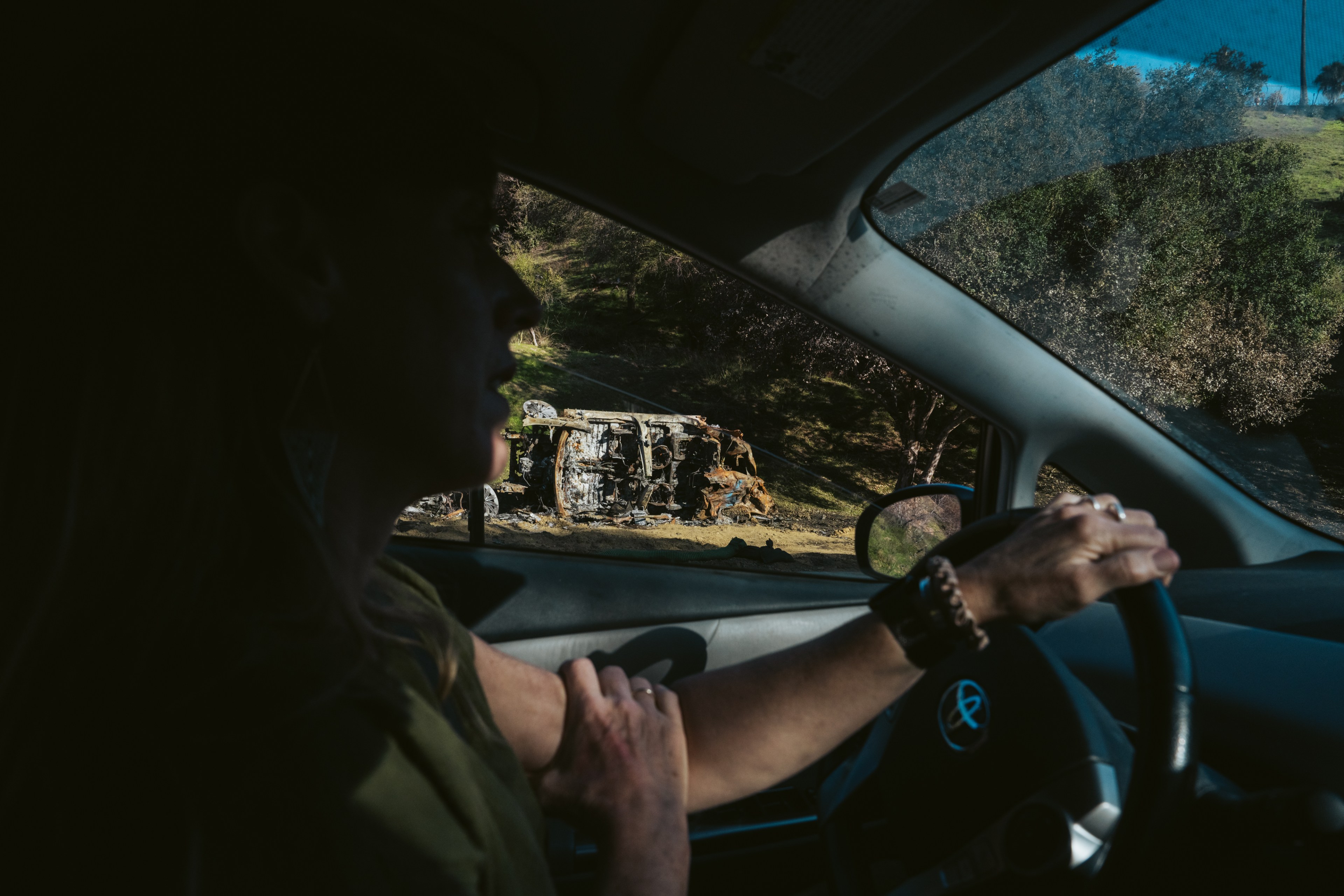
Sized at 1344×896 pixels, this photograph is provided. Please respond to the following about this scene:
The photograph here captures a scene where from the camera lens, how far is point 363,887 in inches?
29.4

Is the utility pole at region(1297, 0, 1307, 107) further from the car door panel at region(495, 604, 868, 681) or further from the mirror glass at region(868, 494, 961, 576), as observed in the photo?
the car door panel at region(495, 604, 868, 681)

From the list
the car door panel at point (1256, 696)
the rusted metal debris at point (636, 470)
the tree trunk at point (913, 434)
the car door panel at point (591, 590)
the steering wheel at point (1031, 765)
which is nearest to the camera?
the steering wheel at point (1031, 765)

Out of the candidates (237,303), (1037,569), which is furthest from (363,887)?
(1037,569)

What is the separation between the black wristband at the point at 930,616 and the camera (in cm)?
131

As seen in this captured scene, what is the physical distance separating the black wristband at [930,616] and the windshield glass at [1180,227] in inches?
37.3

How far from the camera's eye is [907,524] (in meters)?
2.43

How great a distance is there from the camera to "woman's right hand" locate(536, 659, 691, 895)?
4.27 ft

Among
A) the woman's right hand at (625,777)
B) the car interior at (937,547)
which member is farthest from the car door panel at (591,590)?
the woman's right hand at (625,777)

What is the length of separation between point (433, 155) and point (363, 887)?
87cm

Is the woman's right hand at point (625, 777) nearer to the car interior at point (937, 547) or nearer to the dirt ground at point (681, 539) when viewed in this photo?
the car interior at point (937, 547)

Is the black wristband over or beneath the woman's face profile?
beneath

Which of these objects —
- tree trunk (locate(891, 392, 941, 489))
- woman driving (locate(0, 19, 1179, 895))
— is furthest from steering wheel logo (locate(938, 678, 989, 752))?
tree trunk (locate(891, 392, 941, 489))

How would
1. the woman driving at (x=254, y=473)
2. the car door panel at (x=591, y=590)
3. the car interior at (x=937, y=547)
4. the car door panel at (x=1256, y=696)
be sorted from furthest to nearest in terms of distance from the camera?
the car door panel at (x=591, y=590)
the car door panel at (x=1256, y=696)
the car interior at (x=937, y=547)
the woman driving at (x=254, y=473)

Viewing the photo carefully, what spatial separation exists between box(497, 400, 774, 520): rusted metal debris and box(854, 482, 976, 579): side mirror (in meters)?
0.31
